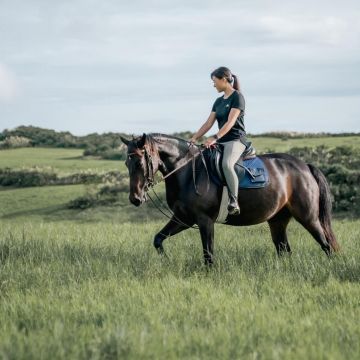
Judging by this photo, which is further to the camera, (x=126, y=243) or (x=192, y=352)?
(x=126, y=243)

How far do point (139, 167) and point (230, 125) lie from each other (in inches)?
56.4

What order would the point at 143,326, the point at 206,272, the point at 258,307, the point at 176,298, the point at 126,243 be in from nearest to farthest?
the point at 143,326
the point at 258,307
the point at 176,298
the point at 206,272
the point at 126,243

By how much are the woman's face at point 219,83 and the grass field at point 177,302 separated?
2.48 m

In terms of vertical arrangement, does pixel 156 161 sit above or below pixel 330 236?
above

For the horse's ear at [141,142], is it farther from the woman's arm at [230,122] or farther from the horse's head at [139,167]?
the woman's arm at [230,122]

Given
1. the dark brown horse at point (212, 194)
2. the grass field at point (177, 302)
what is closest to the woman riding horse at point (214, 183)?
the dark brown horse at point (212, 194)

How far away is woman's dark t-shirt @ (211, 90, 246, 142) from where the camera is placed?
9.36 meters

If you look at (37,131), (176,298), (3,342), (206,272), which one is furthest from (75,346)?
(37,131)

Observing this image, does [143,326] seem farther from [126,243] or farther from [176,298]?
[126,243]

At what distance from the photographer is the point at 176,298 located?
7.15 metres

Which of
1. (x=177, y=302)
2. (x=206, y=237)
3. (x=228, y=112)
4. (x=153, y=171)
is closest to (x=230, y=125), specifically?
(x=228, y=112)

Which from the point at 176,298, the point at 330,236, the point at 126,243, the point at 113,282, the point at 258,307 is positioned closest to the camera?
the point at 258,307

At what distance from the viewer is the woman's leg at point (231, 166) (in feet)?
30.7

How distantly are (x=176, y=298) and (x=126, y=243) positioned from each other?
4883mm
